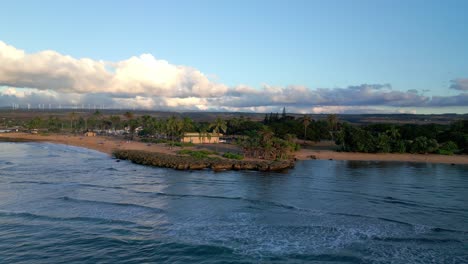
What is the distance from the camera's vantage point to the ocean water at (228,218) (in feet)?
83.3

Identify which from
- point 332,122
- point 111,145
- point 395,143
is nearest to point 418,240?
point 395,143

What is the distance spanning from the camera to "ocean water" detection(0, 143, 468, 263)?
999 inches

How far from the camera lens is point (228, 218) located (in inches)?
1316

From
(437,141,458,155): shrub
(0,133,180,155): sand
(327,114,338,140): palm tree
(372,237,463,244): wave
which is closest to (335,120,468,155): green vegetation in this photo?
(437,141,458,155): shrub

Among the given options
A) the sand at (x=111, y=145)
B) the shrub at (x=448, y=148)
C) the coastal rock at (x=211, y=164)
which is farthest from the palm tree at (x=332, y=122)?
the coastal rock at (x=211, y=164)

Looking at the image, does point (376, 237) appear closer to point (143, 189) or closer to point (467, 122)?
point (143, 189)

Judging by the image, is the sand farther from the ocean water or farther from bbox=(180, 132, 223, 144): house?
the ocean water

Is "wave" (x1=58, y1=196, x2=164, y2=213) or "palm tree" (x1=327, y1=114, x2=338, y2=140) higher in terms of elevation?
"palm tree" (x1=327, y1=114, x2=338, y2=140)

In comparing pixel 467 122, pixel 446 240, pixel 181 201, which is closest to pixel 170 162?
pixel 181 201

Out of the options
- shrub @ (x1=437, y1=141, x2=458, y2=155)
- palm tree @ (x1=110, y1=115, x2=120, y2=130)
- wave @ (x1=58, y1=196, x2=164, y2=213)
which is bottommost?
wave @ (x1=58, y1=196, x2=164, y2=213)

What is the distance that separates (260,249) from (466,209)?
77.1 feet

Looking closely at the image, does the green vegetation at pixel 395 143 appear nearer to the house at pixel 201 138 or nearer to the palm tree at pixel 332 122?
the palm tree at pixel 332 122

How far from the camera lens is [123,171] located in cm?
6184

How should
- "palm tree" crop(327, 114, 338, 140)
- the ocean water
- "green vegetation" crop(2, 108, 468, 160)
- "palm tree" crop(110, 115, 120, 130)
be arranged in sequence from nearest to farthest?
the ocean water
"green vegetation" crop(2, 108, 468, 160)
"palm tree" crop(327, 114, 338, 140)
"palm tree" crop(110, 115, 120, 130)
